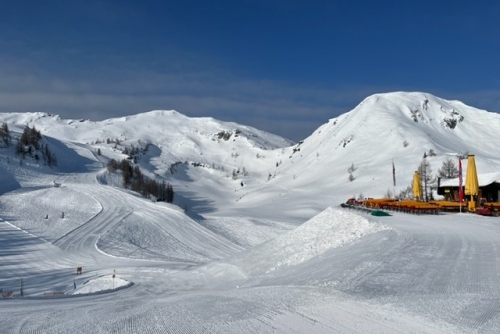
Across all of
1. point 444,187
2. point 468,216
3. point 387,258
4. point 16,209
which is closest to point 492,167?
point 444,187

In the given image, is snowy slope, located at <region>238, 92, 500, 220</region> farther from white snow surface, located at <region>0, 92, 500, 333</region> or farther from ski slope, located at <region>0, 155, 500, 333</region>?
ski slope, located at <region>0, 155, 500, 333</region>

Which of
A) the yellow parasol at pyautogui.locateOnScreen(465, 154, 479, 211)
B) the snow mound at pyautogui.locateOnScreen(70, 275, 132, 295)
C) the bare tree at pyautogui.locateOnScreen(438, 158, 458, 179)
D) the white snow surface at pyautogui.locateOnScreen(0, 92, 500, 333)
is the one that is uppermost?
the bare tree at pyautogui.locateOnScreen(438, 158, 458, 179)

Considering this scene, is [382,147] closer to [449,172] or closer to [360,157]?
[360,157]

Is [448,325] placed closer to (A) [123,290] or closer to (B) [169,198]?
(A) [123,290]

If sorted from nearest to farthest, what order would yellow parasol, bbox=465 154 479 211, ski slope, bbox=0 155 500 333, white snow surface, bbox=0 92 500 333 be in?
ski slope, bbox=0 155 500 333 → white snow surface, bbox=0 92 500 333 → yellow parasol, bbox=465 154 479 211

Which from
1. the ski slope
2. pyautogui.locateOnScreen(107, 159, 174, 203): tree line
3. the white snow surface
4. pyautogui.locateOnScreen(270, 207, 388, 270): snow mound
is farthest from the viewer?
pyautogui.locateOnScreen(107, 159, 174, 203): tree line

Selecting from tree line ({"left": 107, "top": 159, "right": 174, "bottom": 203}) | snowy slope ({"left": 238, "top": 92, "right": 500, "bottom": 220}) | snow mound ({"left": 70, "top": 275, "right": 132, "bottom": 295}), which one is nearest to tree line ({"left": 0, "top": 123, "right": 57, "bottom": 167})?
tree line ({"left": 107, "top": 159, "right": 174, "bottom": 203})

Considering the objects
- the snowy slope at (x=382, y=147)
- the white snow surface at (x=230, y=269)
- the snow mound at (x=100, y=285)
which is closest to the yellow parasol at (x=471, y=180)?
the white snow surface at (x=230, y=269)

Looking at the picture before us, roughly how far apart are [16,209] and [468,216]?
1899 inches

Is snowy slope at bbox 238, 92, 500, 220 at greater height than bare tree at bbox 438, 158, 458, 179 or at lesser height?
greater

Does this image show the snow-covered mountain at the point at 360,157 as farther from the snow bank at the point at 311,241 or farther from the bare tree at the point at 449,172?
the snow bank at the point at 311,241

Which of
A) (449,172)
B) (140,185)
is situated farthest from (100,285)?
(140,185)

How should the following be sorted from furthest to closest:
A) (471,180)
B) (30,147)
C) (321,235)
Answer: (30,147), (471,180), (321,235)

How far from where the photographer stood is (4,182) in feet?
244
